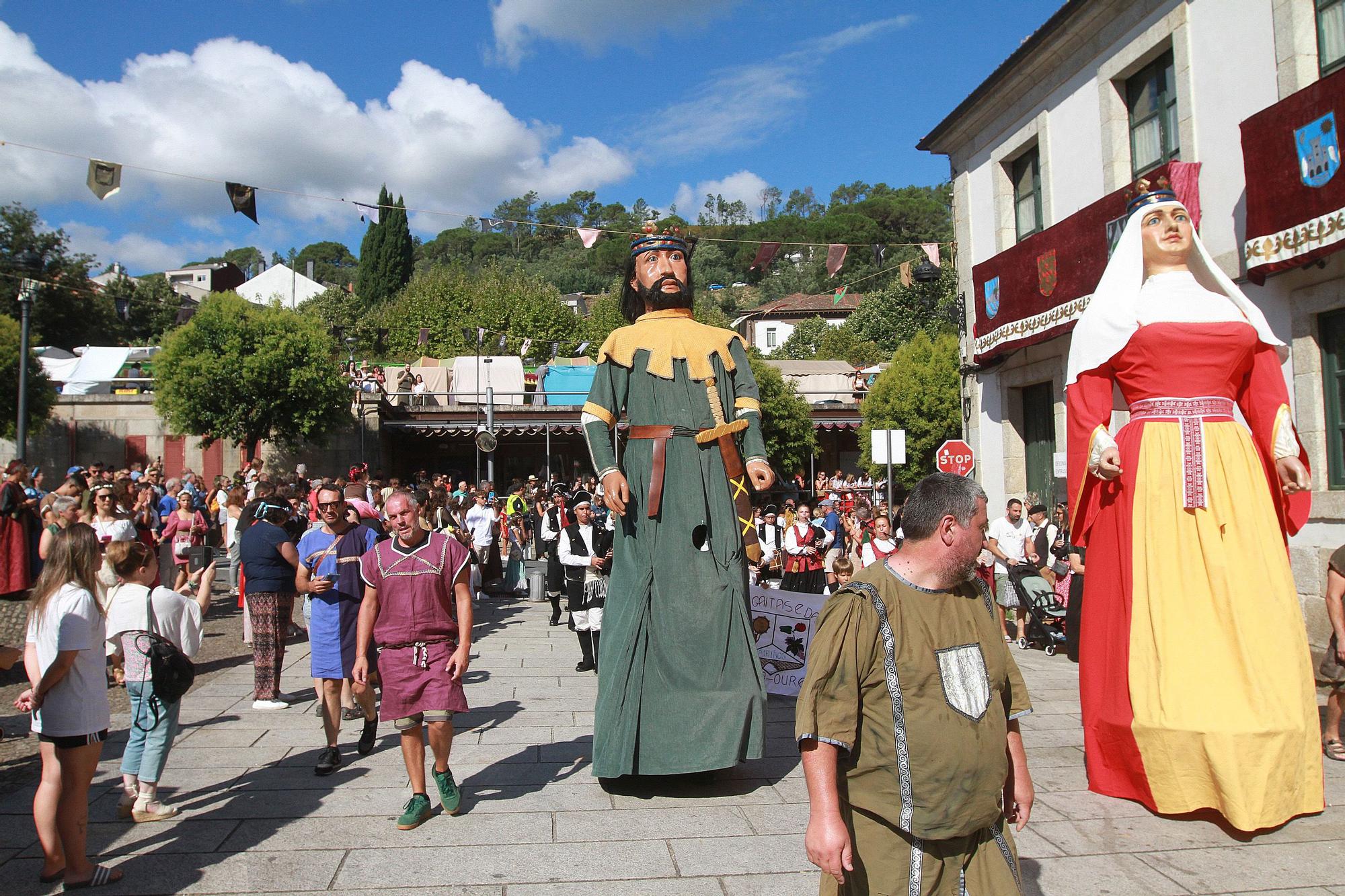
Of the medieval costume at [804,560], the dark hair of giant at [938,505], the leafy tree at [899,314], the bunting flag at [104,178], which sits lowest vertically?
the medieval costume at [804,560]

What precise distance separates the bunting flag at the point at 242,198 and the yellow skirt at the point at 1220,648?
13.1 meters

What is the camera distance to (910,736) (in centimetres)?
255

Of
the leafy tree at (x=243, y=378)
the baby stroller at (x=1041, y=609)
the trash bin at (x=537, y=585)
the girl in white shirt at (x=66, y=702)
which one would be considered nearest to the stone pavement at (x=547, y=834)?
the girl in white shirt at (x=66, y=702)

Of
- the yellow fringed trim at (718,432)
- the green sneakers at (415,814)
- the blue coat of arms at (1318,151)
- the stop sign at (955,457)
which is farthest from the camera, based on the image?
the stop sign at (955,457)

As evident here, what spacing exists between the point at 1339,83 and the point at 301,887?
9.56 metres

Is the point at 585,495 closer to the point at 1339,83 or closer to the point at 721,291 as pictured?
the point at 1339,83

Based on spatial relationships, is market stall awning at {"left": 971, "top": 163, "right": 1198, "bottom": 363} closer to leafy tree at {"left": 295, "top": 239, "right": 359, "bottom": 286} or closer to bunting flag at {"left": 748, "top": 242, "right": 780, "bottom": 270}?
bunting flag at {"left": 748, "top": 242, "right": 780, "bottom": 270}

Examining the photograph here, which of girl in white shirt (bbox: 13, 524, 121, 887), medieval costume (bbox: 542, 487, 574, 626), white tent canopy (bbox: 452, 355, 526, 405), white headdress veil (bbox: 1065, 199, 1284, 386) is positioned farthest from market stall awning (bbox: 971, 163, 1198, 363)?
white tent canopy (bbox: 452, 355, 526, 405)

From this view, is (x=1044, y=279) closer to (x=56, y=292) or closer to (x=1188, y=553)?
(x=1188, y=553)

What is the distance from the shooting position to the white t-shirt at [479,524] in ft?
47.6

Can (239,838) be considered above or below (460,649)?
below

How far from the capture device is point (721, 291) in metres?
82.9

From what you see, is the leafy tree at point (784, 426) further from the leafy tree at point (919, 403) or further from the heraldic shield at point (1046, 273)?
the heraldic shield at point (1046, 273)

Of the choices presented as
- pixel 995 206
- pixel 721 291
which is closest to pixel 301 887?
pixel 995 206
